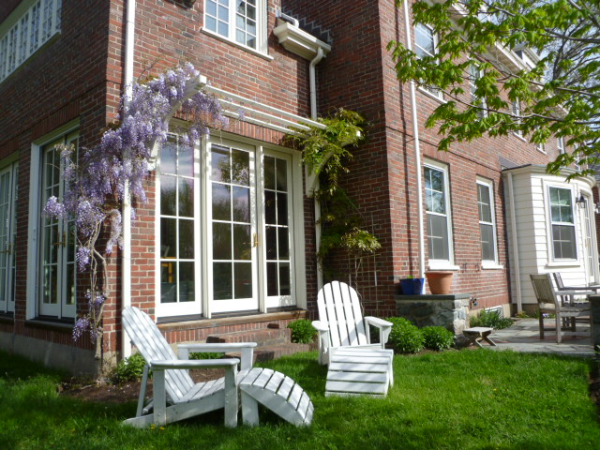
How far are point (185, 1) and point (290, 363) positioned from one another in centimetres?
483

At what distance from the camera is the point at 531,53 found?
51.5 ft

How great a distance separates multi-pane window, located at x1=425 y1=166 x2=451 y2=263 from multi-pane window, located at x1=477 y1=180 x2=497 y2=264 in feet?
5.54

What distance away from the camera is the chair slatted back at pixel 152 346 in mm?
3695

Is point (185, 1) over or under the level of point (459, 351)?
over

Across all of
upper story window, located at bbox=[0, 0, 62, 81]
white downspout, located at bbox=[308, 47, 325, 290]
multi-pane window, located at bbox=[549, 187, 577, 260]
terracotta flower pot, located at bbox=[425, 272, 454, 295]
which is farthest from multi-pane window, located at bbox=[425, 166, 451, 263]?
upper story window, located at bbox=[0, 0, 62, 81]

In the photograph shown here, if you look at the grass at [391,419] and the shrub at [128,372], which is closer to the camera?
the grass at [391,419]

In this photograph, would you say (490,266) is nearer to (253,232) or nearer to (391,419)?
(253,232)

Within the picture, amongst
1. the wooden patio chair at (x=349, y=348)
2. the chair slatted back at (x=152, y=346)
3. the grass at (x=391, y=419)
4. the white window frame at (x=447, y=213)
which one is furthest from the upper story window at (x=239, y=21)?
the grass at (x=391, y=419)

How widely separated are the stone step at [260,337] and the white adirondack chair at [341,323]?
116 centimetres

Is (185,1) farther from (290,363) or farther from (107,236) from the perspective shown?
(290,363)

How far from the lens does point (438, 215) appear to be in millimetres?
8711

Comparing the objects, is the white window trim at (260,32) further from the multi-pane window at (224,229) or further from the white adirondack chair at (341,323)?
the white adirondack chair at (341,323)

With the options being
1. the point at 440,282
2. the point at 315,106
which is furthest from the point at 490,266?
the point at 315,106

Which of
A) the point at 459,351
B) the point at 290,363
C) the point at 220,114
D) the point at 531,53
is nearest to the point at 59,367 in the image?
the point at 290,363
